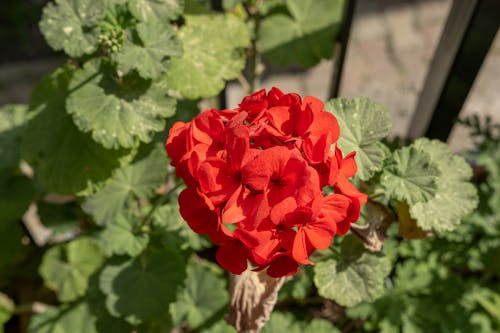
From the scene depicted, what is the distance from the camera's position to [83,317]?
1.70 m

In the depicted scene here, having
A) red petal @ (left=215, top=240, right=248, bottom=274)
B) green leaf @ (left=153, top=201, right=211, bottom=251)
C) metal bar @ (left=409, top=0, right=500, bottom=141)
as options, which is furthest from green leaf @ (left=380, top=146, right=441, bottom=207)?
green leaf @ (left=153, top=201, right=211, bottom=251)

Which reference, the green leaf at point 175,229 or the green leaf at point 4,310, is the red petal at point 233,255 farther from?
the green leaf at point 4,310

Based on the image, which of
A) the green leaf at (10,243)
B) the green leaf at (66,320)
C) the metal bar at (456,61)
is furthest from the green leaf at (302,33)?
the green leaf at (10,243)

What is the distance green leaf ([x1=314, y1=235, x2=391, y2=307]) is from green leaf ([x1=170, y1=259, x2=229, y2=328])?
1.68ft

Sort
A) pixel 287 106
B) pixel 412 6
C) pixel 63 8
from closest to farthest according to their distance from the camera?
pixel 287 106, pixel 63 8, pixel 412 6

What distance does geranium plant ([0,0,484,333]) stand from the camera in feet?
3.05

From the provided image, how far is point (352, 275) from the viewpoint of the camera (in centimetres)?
125

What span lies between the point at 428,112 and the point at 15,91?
90.7 inches

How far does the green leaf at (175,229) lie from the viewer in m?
1.49

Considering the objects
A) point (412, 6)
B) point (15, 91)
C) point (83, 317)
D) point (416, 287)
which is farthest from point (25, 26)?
point (416, 287)

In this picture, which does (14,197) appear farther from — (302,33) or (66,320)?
(302,33)

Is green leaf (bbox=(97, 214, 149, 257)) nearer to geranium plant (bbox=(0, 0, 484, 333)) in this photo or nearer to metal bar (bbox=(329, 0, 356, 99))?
geranium plant (bbox=(0, 0, 484, 333))

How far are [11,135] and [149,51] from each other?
2.51ft

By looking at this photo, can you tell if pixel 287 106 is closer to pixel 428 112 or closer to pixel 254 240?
pixel 254 240
